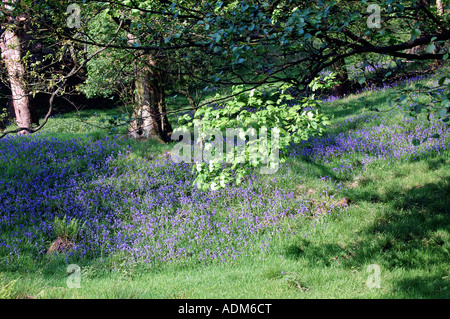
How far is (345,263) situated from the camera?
5.67 meters

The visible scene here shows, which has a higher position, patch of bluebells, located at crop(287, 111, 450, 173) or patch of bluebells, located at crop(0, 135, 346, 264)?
patch of bluebells, located at crop(287, 111, 450, 173)

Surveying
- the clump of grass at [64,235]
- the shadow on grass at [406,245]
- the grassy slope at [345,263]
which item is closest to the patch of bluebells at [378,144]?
the grassy slope at [345,263]

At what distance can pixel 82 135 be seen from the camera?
37.5 ft

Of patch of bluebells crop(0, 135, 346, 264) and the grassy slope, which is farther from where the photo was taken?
patch of bluebells crop(0, 135, 346, 264)

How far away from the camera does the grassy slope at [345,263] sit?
466cm

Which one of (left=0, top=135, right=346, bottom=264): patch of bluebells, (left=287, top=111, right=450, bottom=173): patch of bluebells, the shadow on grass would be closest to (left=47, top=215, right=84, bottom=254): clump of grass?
(left=0, top=135, right=346, bottom=264): patch of bluebells

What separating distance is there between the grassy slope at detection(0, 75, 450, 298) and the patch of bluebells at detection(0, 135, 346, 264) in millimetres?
499

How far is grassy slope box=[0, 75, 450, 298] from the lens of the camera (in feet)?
15.3

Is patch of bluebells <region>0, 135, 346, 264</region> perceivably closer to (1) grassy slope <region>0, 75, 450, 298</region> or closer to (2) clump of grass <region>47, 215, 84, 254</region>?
(2) clump of grass <region>47, 215, 84, 254</region>

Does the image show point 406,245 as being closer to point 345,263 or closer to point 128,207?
point 345,263

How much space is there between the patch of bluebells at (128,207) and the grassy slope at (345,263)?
0.50 m

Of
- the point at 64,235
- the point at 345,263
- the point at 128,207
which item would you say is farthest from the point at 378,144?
the point at 64,235

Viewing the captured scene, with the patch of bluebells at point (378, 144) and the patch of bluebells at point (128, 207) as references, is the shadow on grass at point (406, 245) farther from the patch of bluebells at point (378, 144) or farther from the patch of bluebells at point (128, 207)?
the patch of bluebells at point (378, 144)

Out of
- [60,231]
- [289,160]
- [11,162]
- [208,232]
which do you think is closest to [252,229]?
[208,232]
